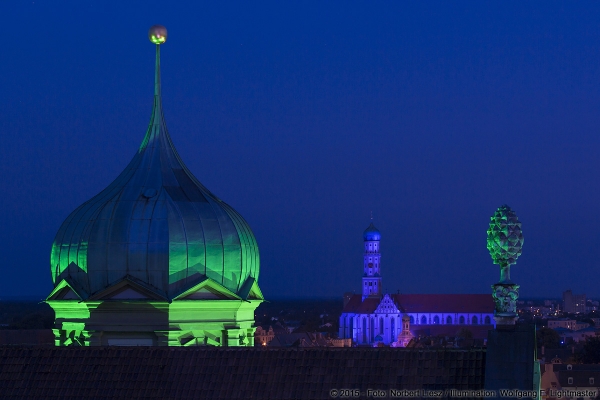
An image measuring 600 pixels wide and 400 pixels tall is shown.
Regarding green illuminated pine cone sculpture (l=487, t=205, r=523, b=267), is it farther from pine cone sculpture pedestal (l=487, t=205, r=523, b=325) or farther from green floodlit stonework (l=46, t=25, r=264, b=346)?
green floodlit stonework (l=46, t=25, r=264, b=346)

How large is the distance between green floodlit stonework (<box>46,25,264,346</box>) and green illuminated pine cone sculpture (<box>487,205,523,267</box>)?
700 centimetres

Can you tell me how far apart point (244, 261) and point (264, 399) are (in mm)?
6738

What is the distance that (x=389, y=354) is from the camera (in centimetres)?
2130

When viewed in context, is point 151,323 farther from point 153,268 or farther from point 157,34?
point 157,34

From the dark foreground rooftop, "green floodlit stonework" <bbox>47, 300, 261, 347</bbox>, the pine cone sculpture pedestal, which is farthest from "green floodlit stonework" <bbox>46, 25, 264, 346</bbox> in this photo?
the pine cone sculpture pedestal

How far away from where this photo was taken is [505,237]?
70.1 feet

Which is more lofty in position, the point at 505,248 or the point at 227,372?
the point at 505,248

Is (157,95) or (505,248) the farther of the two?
(157,95)

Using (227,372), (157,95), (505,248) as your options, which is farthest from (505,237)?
(157,95)

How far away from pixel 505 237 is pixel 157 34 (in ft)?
36.2

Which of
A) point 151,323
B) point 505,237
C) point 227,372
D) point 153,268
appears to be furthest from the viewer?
point 153,268

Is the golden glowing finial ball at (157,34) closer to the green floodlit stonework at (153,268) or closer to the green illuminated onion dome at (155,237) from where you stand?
the green illuminated onion dome at (155,237)

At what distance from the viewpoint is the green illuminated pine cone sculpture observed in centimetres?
2131

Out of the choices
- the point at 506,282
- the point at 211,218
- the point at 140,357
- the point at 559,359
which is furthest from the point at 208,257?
the point at 559,359
